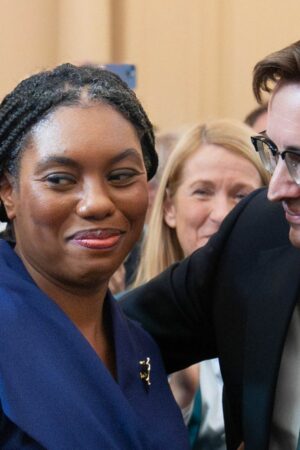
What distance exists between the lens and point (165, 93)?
3.73m

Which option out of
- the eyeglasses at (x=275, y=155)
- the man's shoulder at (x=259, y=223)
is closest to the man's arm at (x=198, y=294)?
the man's shoulder at (x=259, y=223)

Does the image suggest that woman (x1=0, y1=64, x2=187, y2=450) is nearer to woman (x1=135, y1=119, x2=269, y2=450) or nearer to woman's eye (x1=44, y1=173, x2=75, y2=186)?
woman's eye (x1=44, y1=173, x2=75, y2=186)

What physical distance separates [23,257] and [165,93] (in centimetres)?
252

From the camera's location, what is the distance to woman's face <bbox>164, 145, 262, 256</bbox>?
2.28 m

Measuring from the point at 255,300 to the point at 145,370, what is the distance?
0.30 m

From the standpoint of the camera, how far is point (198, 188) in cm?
230

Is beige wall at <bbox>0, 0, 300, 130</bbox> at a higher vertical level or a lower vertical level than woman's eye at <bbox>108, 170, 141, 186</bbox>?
lower

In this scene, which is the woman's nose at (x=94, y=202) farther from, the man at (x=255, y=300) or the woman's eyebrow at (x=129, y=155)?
the man at (x=255, y=300)

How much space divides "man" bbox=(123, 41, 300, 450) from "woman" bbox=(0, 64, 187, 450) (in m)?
0.22

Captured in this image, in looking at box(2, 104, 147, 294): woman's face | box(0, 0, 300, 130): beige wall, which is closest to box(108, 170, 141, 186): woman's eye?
box(2, 104, 147, 294): woman's face

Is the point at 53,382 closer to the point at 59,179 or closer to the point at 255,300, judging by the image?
the point at 59,179

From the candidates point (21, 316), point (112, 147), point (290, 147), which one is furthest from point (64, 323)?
point (290, 147)

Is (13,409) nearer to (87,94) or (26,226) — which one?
(26,226)

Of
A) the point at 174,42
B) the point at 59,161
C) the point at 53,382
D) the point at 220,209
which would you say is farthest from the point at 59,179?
the point at 174,42
